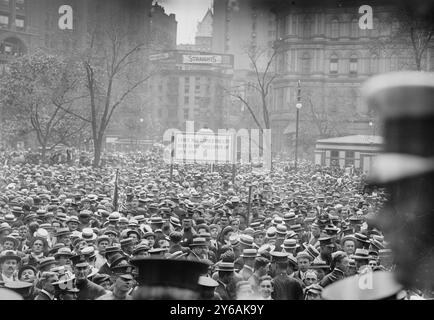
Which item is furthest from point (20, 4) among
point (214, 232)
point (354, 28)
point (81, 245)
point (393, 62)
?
point (393, 62)

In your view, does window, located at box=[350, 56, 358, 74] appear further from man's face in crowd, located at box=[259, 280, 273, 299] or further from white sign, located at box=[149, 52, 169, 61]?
man's face in crowd, located at box=[259, 280, 273, 299]

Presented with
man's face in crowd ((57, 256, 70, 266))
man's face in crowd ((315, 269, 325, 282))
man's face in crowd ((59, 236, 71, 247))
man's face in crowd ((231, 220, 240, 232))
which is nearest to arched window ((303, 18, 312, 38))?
man's face in crowd ((231, 220, 240, 232))

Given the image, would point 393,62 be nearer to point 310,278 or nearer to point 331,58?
point 331,58

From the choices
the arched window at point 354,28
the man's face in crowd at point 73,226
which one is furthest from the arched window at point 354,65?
the man's face in crowd at point 73,226

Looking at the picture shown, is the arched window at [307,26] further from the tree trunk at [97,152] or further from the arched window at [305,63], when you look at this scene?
the tree trunk at [97,152]

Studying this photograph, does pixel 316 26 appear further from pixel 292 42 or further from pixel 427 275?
pixel 427 275

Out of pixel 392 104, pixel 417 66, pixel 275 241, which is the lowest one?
pixel 275 241
